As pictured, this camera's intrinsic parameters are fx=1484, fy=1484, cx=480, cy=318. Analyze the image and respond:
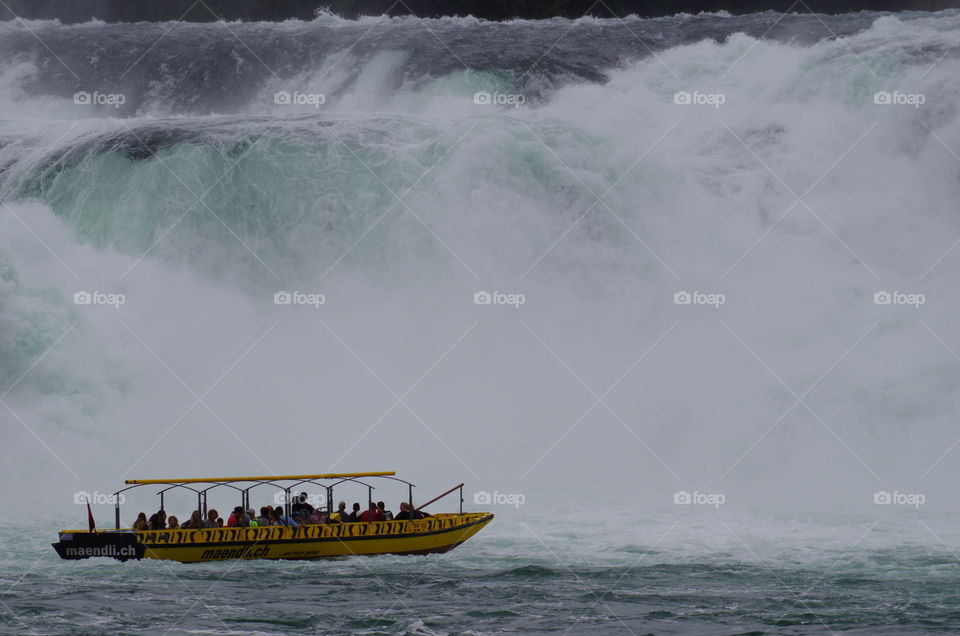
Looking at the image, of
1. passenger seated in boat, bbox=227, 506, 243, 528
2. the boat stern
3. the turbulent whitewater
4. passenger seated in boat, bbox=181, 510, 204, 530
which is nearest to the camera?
the boat stern

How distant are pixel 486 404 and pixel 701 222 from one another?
26.2ft

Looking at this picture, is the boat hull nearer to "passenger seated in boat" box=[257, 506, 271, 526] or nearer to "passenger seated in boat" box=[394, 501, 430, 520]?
"passenger seated in boat" box=[394, 501, 430, 520]

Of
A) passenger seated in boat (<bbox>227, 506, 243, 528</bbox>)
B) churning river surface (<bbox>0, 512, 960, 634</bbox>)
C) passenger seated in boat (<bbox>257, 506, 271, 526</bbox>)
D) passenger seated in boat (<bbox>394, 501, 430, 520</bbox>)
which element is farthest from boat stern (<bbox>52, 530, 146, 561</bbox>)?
passenger seated in boat (<bbox>394, 501, 430, 520</bbox>)

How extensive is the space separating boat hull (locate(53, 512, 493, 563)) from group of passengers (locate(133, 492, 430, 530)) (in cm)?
34

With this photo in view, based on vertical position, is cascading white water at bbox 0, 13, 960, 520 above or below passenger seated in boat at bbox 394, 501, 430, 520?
above

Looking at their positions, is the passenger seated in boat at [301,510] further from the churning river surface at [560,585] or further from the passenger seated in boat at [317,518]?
the churning river surface at [560,585]

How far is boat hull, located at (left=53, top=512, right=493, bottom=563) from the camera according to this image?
29.6 m

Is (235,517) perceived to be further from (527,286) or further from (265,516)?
(527,286)

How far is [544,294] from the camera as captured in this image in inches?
1590

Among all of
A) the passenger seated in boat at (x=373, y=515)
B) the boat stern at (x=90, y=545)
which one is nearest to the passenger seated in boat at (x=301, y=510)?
the passenger seated in boat at (x=373, y=515)

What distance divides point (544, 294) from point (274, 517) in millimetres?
12302

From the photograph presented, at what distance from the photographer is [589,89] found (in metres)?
45.6

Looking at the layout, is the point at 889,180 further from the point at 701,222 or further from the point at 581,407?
the point at 581,407

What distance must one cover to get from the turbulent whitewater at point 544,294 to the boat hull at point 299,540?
1839 mm
